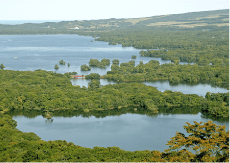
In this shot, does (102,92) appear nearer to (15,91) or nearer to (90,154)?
(15,91)

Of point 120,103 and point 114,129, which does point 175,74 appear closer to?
point 120,103

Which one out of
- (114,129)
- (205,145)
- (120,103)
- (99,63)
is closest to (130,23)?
(99,63)

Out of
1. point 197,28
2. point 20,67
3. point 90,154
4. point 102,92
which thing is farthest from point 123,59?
point 197,28

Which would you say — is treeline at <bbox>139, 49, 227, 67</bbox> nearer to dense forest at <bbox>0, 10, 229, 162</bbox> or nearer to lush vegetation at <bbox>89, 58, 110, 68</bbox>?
dense forest at <bbox>0, 10, 229, 162</bbox>

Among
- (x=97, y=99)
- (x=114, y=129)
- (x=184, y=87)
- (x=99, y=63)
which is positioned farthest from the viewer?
(x=99, y=63)

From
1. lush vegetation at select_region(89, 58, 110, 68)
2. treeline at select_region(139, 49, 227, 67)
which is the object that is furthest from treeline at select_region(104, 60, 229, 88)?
treeline at select_region(139, 49, 227, 67)

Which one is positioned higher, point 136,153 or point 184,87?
point 136,153
